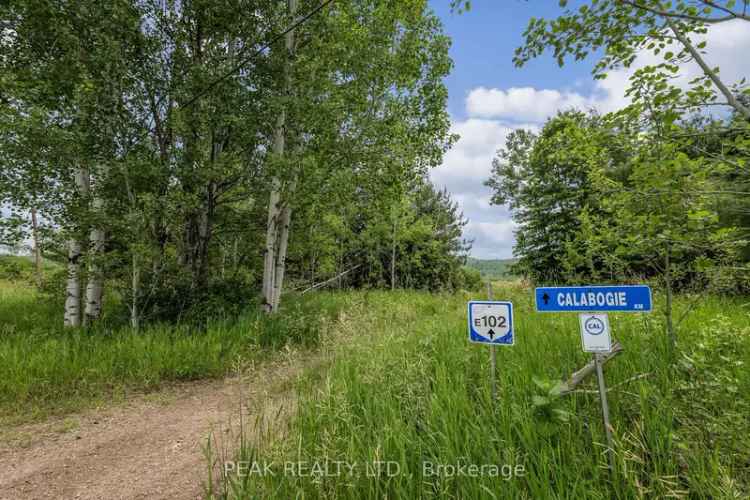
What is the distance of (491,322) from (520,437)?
2.67 ft

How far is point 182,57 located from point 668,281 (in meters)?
8.46

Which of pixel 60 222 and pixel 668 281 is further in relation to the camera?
pixel 60 222

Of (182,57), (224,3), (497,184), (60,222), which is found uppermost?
(497,184)

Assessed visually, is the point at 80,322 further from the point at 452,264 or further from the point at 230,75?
the point at 452,264

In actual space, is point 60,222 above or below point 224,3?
below

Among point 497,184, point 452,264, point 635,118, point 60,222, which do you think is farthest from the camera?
point 497,184

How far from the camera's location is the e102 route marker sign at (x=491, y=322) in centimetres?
237

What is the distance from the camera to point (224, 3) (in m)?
6.37

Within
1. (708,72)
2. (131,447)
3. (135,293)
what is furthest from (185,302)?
(708,72)

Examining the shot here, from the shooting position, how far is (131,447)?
3.16 m

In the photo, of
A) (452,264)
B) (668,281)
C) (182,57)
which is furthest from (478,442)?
(452,264)

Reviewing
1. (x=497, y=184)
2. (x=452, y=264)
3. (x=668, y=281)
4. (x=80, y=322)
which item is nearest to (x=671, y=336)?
(x=668, y=281)

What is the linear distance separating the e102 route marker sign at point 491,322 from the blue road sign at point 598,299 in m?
0.34

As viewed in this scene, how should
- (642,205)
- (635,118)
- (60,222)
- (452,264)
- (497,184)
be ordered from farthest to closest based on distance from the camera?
(497,184) → (452,264) → (60,222) → (642,205) → (635,118)
